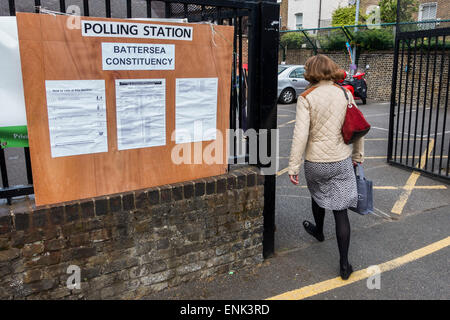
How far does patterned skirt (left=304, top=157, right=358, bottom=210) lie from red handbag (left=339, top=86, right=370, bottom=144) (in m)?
0.23

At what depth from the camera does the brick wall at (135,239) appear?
2691 mm

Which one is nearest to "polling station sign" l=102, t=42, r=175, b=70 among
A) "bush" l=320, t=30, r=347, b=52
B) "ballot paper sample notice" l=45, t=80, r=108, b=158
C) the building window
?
"ballot paper sample notice" l=45, t=80, r=108, b=158

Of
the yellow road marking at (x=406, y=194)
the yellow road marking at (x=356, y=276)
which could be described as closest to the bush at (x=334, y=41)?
the yellow road marking at (x=406, y=194)

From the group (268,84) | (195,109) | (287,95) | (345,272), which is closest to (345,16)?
(287,95)

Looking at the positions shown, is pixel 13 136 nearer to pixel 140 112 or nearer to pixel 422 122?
pixel 140 112

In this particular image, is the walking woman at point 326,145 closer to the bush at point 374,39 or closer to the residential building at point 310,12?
the bush at point 374,39

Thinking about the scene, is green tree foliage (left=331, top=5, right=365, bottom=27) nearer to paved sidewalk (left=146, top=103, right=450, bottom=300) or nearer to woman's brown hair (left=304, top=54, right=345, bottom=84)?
paved sidewalk (left=146, top=103, right=450, bottom=300)

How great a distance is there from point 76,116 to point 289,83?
47.7 feet

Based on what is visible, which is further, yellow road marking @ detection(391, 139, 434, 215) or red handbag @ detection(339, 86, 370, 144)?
yellow road marking @ detection(391, 139, 434, 215)

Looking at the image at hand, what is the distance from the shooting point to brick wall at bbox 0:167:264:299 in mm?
2691

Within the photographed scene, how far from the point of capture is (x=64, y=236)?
2.79 metres

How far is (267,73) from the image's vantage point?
3541mm
